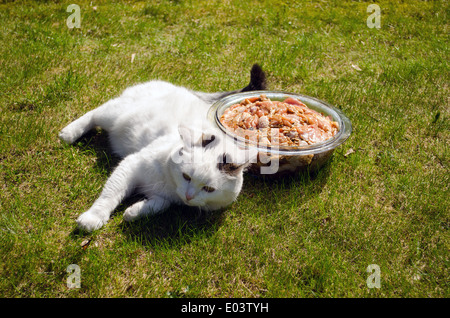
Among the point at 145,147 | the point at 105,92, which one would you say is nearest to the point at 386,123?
the point at 145,147

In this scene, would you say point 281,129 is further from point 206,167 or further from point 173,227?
point 173,227

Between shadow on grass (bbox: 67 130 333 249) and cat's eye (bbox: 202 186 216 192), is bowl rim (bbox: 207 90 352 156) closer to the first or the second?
shadow on grass (bbox: 67 130 333 249)

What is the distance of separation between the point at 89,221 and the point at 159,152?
2.35 feet

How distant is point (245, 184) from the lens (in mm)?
3088

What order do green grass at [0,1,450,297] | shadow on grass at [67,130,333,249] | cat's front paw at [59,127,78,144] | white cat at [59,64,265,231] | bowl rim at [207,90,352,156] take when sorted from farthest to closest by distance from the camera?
cat's front paw at [59,127,78,144], bowl rim at [207,90,352,156], shadow on grass at [67,130,333,249], white cat at [59,64,265,231], green grass at [0,1,450,297]

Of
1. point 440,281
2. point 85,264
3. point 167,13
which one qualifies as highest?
point 167,13

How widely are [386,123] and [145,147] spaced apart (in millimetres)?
2821

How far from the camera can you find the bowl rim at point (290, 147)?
284 cm

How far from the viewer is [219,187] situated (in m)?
2.43

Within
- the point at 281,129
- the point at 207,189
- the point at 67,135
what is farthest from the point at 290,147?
the point at 67,135

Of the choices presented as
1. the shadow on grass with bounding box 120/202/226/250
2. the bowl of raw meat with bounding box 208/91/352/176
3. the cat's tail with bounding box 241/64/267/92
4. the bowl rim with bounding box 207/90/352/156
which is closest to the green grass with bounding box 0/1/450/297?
the shadow on grass with bounding box 120/202/226/250

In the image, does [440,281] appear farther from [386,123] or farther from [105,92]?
[105,92]

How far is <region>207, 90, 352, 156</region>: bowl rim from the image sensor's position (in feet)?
9.30

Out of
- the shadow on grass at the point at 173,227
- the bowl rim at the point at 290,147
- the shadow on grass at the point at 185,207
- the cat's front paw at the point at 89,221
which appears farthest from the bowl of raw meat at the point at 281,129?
the cat's front paw at the point at 89,221
